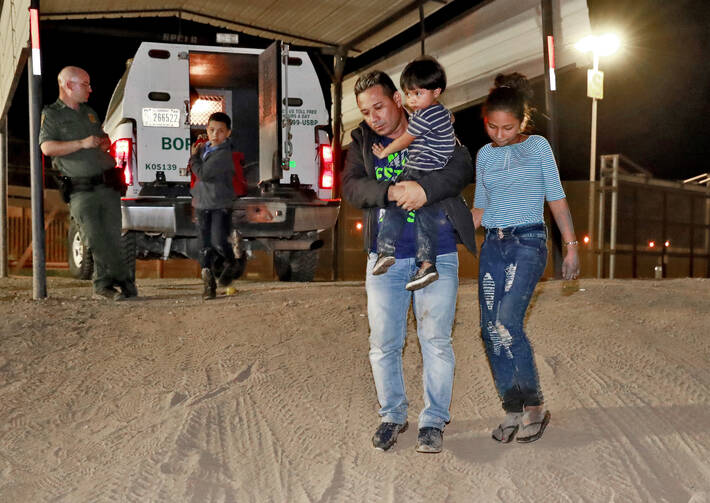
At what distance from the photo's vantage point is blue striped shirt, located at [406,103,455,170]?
12.1 ft

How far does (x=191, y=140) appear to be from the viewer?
901 cm

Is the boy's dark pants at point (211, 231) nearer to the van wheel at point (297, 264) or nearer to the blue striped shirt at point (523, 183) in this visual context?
the van wheel at point (297, 264)

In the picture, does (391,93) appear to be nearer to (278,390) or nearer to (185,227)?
(278,390)

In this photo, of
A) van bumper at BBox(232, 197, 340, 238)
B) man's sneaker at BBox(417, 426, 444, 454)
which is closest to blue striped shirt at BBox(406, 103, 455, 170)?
man's sneaker at BBox(417, 426, 444, 454)

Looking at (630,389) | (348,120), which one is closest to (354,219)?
(348,120)

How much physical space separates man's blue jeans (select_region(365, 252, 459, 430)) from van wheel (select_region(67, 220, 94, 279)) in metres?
7.27

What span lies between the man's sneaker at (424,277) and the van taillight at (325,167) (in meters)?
5.67

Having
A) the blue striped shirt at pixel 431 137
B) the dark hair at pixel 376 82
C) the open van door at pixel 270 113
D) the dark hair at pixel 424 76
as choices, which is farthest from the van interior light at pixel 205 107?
the blue striped shirt at pixel 431 137

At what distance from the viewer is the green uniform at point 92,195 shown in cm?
752

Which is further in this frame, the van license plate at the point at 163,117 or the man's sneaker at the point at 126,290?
the van license plate at the point at 163,117

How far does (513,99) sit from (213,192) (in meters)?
4.52

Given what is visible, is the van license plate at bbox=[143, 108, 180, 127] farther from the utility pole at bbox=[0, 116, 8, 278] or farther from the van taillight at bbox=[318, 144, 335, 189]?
the utility pole at bbox=[0, 116, 8, 278]

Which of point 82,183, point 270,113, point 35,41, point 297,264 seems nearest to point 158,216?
point 82,183

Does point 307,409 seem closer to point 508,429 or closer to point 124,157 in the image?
point 508,429
